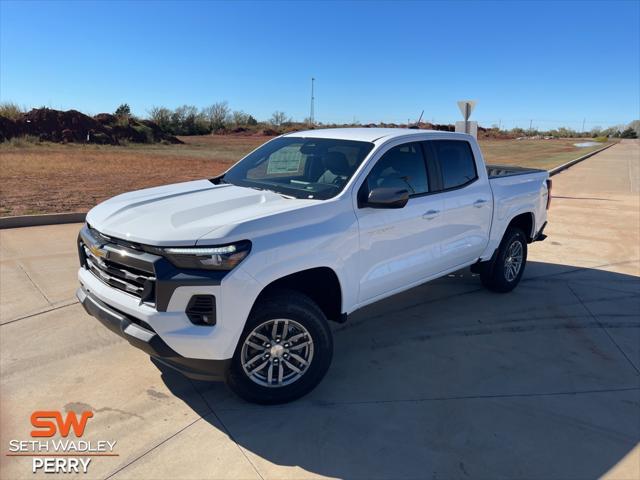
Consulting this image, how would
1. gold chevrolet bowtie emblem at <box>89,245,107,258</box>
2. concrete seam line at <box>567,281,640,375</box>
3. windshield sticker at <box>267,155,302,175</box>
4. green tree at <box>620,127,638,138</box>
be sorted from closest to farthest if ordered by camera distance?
gold chevrolet bowtie emblem at <box>89,245,107,258</box>
concrete seam line at <box>567,281,640,375</box>
windshield sticker at <box>267,155,302,175</box>
green tree at <box>620,127,638,138</box>

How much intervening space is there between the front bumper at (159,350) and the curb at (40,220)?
628 centimetres

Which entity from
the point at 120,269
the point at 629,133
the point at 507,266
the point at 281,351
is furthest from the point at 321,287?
the point at 629,133

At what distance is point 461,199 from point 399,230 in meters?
1.09

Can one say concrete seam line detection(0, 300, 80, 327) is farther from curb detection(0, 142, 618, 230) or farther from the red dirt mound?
the red dirt mound

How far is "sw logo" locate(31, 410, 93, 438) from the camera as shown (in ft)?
10.6

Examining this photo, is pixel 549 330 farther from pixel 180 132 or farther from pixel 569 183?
pixel 180 132

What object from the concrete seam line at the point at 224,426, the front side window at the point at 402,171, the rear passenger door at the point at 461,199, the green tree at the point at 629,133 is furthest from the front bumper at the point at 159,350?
the green tree at the point at 629,133

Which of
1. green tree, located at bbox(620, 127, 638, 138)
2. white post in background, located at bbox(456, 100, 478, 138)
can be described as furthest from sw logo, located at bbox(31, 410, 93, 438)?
green tree, located at bbox(620, 127, 638, 138)

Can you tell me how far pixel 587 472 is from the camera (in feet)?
9.70

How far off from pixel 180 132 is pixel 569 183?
46301 mm

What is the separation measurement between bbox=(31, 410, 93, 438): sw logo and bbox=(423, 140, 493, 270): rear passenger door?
3.27 meters

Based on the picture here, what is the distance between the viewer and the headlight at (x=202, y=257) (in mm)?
3020

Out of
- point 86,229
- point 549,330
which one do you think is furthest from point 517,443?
point 86,229

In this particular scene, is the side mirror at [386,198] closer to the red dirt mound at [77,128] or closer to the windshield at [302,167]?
the windshield at [302,167]
